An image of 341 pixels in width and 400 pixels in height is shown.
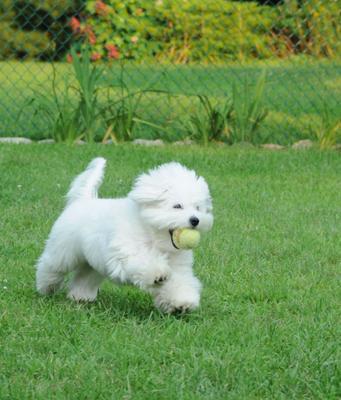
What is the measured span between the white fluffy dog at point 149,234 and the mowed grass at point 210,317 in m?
0.16

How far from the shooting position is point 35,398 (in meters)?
3.30

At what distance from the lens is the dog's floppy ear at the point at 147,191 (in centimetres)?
404

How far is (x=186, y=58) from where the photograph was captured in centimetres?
1481

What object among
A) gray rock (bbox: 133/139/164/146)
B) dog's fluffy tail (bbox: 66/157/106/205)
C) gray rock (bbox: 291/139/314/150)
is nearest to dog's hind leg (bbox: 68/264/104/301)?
dog's fluffy tail (bbox: 66/157/106/205)

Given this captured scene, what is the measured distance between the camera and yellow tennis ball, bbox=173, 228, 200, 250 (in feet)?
13.0

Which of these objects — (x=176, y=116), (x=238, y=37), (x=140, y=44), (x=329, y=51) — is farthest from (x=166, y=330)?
(x=238, y=37)

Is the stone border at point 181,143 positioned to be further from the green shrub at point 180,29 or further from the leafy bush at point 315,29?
the green shrub at point 180,29

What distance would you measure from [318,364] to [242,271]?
1.52m

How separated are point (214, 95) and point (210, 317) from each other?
26.4ft

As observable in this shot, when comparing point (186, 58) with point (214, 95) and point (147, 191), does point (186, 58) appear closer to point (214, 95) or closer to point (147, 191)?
point (214, 95)

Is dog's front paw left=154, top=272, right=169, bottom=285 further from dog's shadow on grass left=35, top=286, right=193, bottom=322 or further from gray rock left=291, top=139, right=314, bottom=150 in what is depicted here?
gray rock left=291, top=139, right=314, bottom=150

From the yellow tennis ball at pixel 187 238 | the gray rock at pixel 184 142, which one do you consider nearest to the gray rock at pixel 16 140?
the gray rock at pixel 184 142

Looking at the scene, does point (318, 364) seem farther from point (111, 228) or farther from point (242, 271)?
point (242, 271)

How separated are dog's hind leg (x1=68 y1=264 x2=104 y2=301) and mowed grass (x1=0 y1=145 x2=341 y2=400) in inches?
2.6
